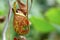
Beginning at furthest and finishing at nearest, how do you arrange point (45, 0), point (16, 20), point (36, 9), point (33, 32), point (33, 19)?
point (45, 0)
point (36, 9)
point (33, 32)
point (33, 19)
point (16, 20)

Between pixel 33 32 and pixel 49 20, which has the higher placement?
pixel 49 20

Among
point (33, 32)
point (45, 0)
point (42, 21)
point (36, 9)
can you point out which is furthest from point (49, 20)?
point (45, 0)

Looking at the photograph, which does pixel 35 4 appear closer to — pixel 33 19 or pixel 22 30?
pixel 33 19

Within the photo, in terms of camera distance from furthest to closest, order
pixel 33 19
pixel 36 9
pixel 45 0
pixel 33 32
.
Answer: pixel 45 0 < pixel 36 9 < pixel 33 32 < pixel 33 19

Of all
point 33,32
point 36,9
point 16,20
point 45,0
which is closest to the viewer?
point 16,20

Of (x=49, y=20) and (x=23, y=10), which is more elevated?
(x=23, y=10)

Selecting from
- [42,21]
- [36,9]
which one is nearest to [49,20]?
[42,21]

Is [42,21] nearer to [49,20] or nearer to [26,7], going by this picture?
[49,20]

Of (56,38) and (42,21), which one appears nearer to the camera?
(42,21)

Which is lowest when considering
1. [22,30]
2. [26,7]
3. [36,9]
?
[36,9]
